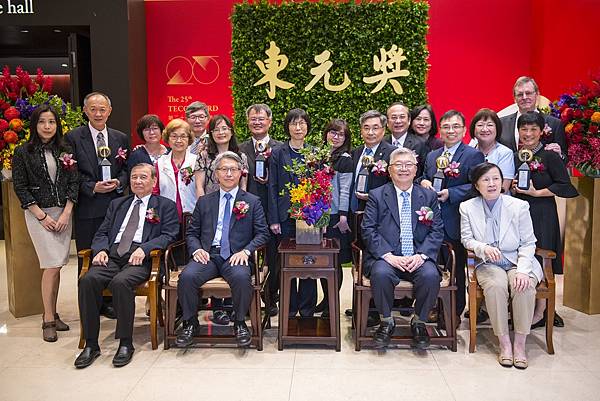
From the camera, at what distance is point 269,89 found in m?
6.63

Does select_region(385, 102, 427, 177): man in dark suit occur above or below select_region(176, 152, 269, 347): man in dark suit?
above

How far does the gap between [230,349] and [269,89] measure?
3625 millimetres

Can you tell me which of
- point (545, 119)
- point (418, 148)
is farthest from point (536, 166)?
point (418, 148)

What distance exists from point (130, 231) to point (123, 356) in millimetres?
899

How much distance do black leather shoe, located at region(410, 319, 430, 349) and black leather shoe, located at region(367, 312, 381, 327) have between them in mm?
513

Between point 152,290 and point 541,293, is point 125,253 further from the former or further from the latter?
point 541,293

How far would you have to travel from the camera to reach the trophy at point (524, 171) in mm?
4047

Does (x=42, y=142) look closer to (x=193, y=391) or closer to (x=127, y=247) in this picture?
(x=127, y=247)

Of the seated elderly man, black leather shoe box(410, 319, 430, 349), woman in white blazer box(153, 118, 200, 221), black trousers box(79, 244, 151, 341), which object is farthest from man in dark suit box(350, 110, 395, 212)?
black trousers box(79, 244, 151, 341)

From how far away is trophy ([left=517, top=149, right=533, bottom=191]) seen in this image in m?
4.05

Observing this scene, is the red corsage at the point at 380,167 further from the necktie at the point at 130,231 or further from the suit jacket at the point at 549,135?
the necktie at the point at 130,231

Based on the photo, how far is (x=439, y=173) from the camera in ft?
13.6

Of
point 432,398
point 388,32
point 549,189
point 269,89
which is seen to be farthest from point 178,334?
point 388,32

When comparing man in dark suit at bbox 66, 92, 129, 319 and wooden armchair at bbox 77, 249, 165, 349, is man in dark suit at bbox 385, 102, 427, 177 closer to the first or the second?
wooden armchair at bbox 77, 249, 165, 349
